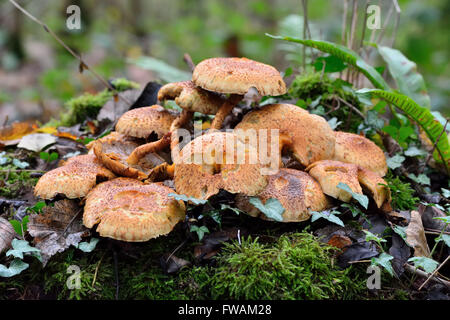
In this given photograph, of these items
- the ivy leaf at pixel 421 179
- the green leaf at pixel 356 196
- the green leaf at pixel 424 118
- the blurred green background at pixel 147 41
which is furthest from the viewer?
the blurred green background at pixel 147 41

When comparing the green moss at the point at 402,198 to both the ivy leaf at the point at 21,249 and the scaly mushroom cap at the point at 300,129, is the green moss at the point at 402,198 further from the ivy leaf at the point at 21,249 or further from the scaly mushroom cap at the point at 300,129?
the ivy leaf at the point at 21,249

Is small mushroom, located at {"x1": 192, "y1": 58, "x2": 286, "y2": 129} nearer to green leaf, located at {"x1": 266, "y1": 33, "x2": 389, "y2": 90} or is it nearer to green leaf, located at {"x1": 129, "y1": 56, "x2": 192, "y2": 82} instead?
green leaf, located at {"x1": 266, "y1": 33, "x2": 389, "y2": 90}

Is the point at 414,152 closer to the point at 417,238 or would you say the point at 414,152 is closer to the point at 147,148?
the point at 417,238

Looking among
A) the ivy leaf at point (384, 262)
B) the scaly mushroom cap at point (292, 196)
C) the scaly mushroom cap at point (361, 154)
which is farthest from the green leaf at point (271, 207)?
the scaly mushroom cap at point (361, 154)

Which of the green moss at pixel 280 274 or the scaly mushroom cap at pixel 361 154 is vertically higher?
the scaly mushroom cap at pixel 361 154

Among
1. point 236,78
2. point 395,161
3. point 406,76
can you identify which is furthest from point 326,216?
point 406,76
